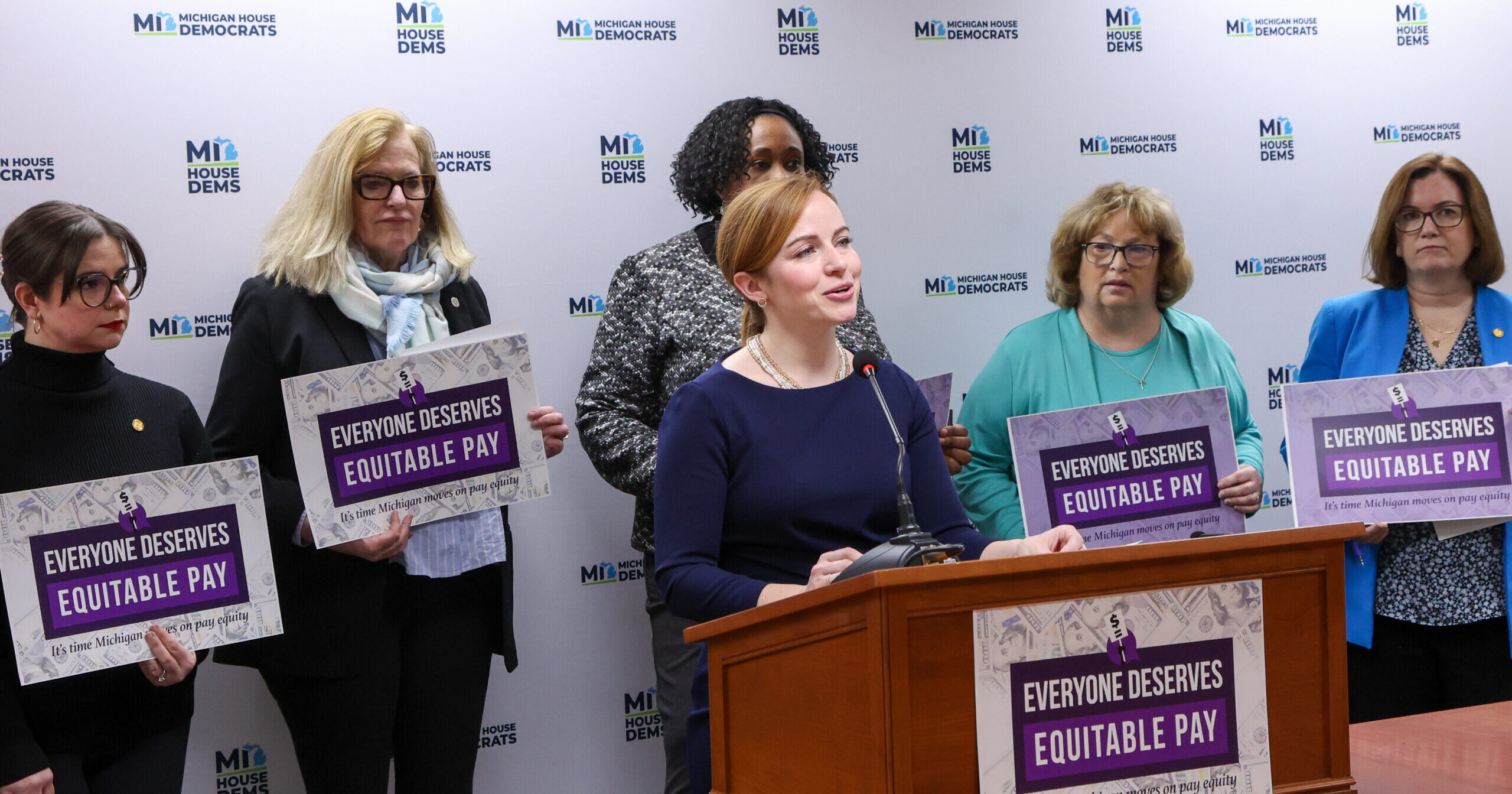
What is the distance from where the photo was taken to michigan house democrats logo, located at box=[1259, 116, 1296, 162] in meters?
4.17

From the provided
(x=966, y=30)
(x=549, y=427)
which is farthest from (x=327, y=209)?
(x=966, y=30)

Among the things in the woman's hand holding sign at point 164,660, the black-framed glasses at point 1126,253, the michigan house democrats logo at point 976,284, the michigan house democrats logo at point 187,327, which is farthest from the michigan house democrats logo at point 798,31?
the woman's hand holding sign at point 164,660

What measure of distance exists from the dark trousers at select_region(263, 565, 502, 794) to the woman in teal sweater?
1.31 m

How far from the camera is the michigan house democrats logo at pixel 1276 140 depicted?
13.7 feet

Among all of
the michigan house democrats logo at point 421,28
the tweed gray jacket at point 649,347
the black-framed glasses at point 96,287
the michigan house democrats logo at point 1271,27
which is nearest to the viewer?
the black-framed glasses at point 96,287

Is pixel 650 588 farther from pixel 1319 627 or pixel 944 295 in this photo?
pixel 1319 627

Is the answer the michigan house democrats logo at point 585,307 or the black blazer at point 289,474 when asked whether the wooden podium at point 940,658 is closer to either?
the black blazer at point 289,474

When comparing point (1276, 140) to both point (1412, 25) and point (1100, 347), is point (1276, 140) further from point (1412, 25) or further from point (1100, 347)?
point (1100, 347)

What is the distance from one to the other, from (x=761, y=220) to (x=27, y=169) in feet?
7.08

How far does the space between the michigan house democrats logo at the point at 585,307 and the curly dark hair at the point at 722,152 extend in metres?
0.53

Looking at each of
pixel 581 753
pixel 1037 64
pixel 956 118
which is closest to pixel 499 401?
pixel 581 753

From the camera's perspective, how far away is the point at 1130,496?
290 centimetres

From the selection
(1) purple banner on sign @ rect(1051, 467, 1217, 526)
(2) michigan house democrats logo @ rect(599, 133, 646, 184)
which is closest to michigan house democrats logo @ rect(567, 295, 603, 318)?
(2) michigan house democrats logo @ rect(599, 133, 646, 184)

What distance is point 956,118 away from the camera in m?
3.90
